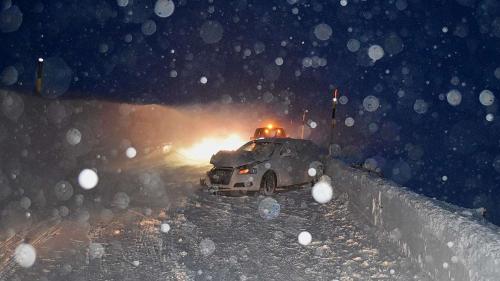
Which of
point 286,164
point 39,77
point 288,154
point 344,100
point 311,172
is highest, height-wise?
point 344,100

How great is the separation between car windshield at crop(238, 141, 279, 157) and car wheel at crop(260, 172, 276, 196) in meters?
0.62

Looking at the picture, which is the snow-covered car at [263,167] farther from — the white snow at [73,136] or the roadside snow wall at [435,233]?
the white snow at [73,136]

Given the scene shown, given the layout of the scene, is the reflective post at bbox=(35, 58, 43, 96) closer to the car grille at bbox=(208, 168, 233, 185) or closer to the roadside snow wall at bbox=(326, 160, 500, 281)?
the car grille at bbox=(208, 168, 233, 185)

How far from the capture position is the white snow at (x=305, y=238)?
7.36 metres

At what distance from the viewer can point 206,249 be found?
265 inches

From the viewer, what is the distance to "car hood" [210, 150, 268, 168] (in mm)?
11570

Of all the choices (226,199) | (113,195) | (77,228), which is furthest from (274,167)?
(77,228)

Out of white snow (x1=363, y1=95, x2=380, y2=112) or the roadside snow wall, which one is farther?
white snow (x1=363, y1=95, x2=380, y2=112)

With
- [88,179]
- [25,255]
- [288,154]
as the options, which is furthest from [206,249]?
[88,179]

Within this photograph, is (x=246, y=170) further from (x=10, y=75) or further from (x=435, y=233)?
(x=10, y=75)

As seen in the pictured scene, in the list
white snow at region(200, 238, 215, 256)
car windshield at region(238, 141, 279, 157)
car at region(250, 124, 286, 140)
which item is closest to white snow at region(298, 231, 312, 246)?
white snow at region(200, 238, 215, 256)

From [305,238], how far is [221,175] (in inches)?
172

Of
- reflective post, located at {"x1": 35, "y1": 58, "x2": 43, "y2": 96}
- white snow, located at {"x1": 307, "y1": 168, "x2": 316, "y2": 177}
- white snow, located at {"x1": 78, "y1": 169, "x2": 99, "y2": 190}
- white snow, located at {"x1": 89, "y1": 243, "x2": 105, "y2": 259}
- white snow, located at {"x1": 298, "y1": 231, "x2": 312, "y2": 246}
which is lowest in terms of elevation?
white snow, located at {"x1": 89, "y1": 243, "x2": 105, "y2": 259}

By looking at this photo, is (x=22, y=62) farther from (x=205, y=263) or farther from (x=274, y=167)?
(x=205, y=263)
